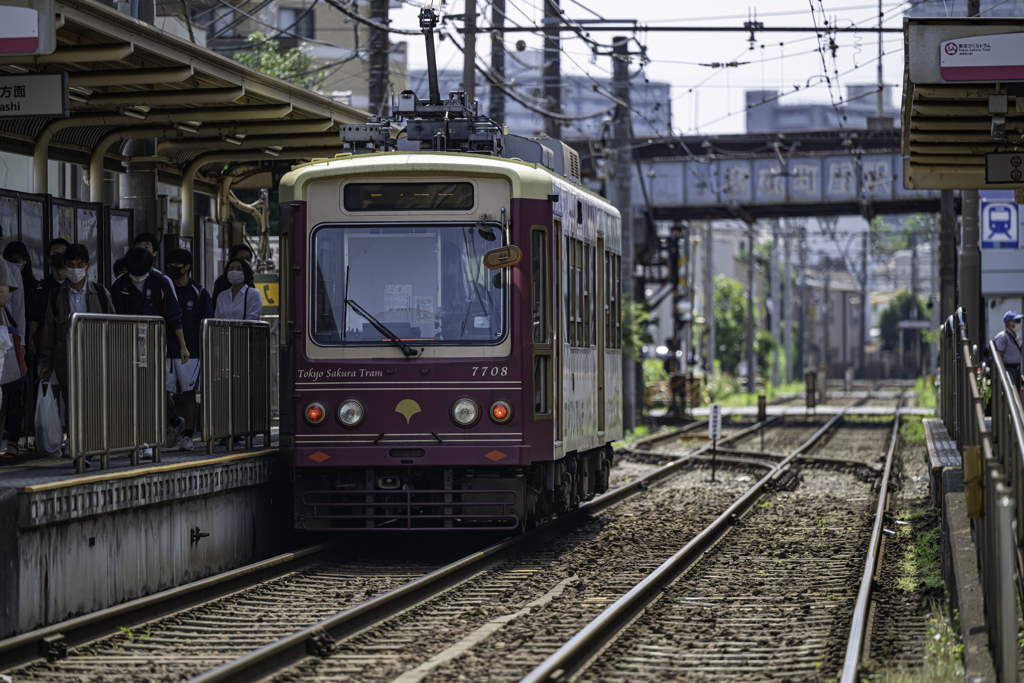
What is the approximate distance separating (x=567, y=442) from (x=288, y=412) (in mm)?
2424

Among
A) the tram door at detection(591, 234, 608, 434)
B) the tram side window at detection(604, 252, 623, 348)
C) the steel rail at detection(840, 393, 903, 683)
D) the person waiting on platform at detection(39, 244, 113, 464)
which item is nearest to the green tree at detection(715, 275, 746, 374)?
the tram side window at detection(604, 252, 623, 348)

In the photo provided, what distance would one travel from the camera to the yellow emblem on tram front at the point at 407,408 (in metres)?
10.9

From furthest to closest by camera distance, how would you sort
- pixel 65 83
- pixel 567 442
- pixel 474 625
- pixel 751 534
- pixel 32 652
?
pixel 751 534 < pixel 567 442 < pixel 65 83 < pixel 474 625 < pixel 32 652

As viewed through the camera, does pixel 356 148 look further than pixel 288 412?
Yes

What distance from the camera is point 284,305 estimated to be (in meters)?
11.2

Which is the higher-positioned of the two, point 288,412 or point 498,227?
point 498,227

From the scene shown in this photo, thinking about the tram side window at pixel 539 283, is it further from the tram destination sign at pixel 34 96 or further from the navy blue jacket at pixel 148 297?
the tram destination sign at pixel 34 96

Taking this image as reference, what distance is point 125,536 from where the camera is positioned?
927 centimetres

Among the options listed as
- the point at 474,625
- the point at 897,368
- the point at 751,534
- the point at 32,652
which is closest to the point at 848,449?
the point at 751,534

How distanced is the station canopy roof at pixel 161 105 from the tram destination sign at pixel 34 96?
163mm

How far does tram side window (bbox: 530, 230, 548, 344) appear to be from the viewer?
11078 mm

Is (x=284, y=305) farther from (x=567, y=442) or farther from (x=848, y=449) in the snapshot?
(x=848, y=449)

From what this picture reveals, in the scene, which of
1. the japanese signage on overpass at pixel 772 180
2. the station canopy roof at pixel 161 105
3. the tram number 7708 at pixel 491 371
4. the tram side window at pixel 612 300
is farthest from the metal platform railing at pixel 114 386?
the japanese signage on overpass at pixel 772 180

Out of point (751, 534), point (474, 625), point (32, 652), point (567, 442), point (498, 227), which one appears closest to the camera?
point (32, 652)
